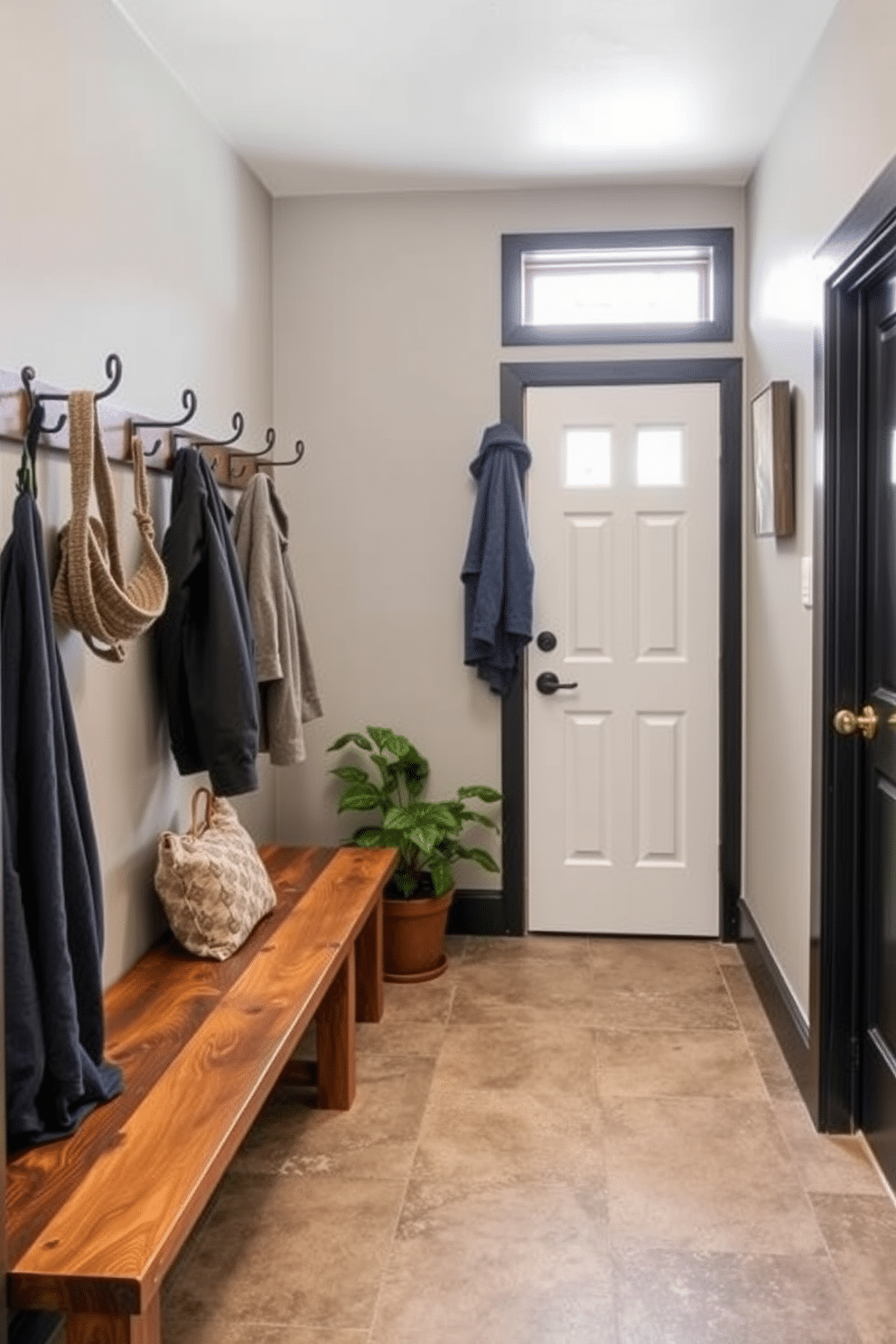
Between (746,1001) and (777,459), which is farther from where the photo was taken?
(746,1001)

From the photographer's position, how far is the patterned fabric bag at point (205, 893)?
2.43m

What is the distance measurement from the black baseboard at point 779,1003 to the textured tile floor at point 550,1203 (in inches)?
2.2

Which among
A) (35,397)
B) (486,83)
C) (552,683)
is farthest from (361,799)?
(486,83)

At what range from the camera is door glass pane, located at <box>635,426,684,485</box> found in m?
3.73

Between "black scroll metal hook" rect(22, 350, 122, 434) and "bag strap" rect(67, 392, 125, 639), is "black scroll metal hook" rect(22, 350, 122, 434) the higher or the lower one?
the higher one

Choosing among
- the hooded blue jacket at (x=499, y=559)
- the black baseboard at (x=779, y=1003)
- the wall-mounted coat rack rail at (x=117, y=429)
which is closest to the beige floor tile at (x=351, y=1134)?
the black baseboard at (x=779, y=1003)

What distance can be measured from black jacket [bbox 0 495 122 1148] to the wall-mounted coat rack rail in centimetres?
16

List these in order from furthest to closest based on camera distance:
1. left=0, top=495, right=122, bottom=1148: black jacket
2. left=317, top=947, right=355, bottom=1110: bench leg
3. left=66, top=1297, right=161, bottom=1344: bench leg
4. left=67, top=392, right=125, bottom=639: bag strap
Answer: left=317, top=947, right=355, bottom=1110: bench leg < left=67, top=392, right=125, bottom=639: bag strap < left=0, top=495, right=122, bottom=1148: black jacket < left=66, top=1297, right=161, bottom=1344: bench leg

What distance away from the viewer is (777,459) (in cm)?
291

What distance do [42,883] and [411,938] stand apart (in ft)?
6.20

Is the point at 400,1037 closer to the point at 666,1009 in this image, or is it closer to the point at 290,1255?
the point at 666,1009

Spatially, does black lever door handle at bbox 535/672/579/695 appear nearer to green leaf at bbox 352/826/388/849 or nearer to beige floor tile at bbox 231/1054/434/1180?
green leaf at bbox 352/826/388/849

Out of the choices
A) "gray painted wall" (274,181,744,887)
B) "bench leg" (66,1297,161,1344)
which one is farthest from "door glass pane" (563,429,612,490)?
"bench leg" (66,1297,161,1344)

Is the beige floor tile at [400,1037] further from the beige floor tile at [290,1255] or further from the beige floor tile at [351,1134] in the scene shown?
the beige floor tile at [290,1255]
